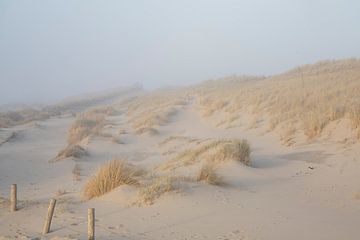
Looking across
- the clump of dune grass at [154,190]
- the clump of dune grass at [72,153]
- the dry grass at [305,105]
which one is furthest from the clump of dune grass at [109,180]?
the clump of dune grass at [72,153]

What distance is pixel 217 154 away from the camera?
1338 centimetres

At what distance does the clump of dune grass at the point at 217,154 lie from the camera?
43.2 ft

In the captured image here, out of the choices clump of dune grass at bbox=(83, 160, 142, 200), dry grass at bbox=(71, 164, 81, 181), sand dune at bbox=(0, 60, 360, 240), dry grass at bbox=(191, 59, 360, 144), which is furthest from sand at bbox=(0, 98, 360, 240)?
dry grass at bbox=(191, 59, 360, 144)

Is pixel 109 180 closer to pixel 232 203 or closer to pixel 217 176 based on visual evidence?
pixel 217 176

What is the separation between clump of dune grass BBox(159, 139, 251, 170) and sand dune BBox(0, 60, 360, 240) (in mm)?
40

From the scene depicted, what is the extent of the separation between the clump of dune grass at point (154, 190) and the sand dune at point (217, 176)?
22 mm

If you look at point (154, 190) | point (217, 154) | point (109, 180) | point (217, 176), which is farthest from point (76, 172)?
point (154, 190)

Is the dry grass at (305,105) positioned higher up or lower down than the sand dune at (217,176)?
higher up

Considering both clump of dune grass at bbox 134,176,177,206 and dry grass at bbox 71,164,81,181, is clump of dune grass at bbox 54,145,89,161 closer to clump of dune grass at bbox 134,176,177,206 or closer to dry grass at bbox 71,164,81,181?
dry grass at bbox 71,164,81,181

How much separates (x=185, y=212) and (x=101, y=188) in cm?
242

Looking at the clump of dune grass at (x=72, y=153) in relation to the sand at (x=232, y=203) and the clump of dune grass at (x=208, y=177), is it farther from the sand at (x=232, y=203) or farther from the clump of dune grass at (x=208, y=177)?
the clump of dune grass at (x=208, y=177)

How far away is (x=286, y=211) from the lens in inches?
347

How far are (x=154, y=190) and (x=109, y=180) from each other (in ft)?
4.18

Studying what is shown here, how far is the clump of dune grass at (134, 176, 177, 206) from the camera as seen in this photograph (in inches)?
363
